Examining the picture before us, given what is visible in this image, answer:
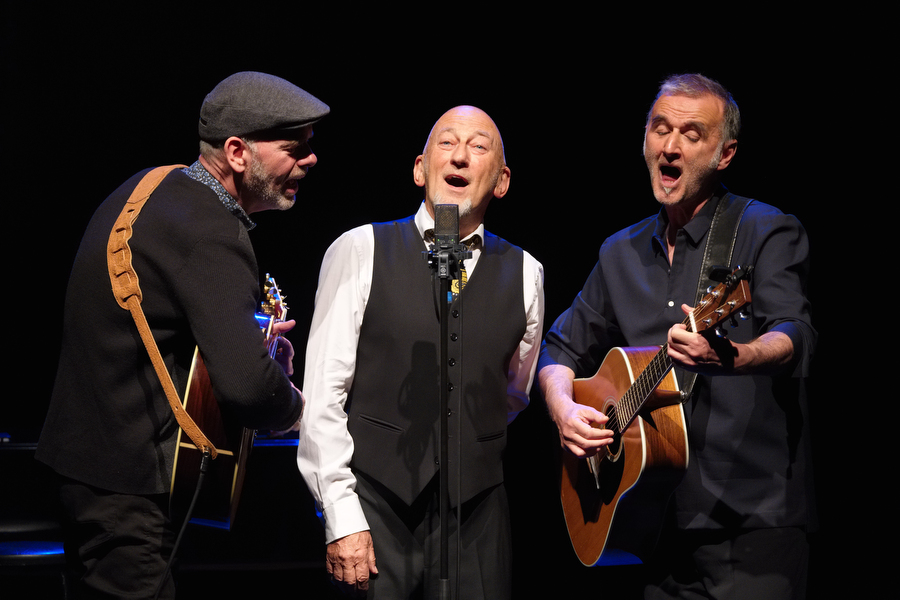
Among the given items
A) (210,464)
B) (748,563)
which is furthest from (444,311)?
(748,563)

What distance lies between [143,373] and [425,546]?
98 cm

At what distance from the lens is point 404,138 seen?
4.11 meters

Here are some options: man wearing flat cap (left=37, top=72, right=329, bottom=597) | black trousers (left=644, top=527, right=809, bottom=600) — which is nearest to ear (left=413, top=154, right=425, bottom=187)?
man wearing flat cap (left=37, top=72, right=329, bottom=597)

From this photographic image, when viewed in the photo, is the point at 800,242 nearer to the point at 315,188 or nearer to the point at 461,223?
the point at 461,223

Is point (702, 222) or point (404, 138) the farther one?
point (404, 138)

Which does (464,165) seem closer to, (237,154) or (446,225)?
(446,225)

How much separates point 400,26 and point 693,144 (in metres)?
2.05

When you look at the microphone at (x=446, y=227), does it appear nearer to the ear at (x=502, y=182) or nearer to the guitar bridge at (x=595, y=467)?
the ear at (x=502, y=182)

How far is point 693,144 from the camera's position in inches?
101

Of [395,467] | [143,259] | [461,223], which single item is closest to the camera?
[143,259]

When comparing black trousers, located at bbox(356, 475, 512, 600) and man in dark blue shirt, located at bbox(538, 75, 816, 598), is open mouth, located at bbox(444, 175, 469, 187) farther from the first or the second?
black trousers, located at bbox(356, 475, 512, 600)

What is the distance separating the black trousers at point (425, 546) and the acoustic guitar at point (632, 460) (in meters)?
0.38

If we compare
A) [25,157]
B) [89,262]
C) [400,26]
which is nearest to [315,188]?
[400,26]

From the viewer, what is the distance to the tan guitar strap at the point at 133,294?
194 centimetres
